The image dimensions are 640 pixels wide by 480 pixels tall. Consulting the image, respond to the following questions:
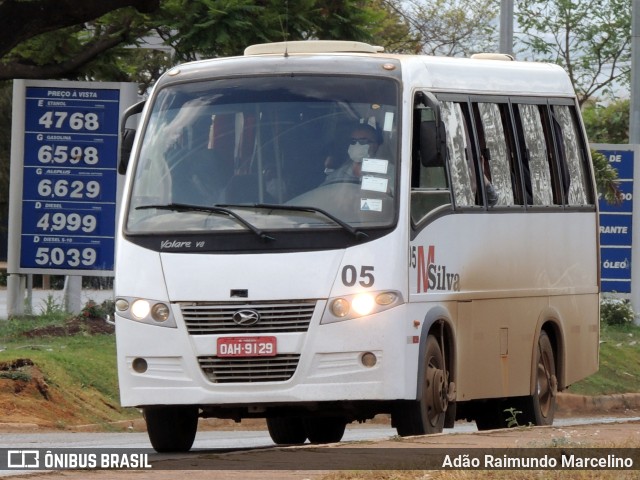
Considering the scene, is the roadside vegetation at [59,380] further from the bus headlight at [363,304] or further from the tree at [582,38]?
the tree at [582,38]

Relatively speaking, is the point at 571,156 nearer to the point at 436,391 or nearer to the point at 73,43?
the point at 436,391

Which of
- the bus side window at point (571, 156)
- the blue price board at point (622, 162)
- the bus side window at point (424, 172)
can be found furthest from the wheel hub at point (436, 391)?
the blue price board at point (622, 162)

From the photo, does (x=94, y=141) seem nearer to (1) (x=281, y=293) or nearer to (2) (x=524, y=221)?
(2) (x=524, y=221)

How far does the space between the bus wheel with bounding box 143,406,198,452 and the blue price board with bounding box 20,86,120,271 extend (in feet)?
32.3

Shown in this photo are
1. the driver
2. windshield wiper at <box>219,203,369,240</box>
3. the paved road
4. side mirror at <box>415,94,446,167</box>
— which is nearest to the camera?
the paved road

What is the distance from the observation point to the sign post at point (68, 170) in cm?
2252

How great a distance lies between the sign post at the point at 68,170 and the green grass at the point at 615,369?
6359mm

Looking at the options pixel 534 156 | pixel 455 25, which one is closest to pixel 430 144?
pixel 534 156

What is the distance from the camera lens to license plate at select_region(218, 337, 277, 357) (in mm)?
11742

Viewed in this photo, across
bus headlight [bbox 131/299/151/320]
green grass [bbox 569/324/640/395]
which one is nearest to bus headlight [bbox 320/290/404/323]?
bus headlight [bbox 131/299/151/320]

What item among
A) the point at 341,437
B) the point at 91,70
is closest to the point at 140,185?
the point at 341,437

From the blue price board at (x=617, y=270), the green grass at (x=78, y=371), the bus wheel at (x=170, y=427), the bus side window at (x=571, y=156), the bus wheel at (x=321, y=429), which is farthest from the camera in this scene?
the blue price board at (x=617, y=270)

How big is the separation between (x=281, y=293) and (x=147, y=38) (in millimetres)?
14228

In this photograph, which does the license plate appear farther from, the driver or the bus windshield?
the driver
